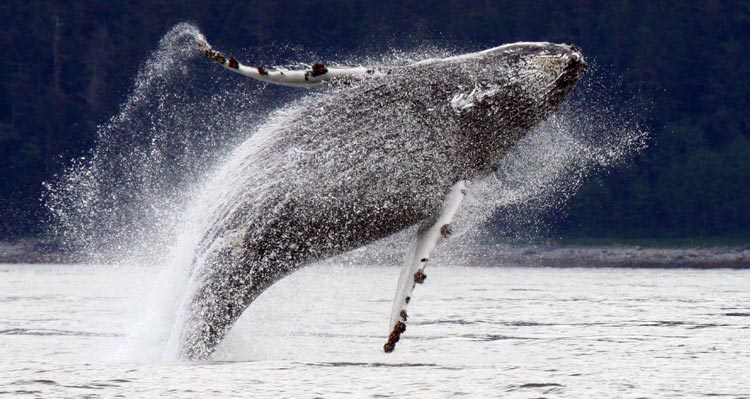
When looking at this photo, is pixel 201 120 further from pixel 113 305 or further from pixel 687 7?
pixel 113 305

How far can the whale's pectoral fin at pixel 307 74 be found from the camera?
11.2m

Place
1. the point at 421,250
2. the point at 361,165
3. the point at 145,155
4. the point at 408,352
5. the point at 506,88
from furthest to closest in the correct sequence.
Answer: the point at 145,155 → the point at 408,352 → the point at 506,88 → the point at 361,165 → the point at 421,250

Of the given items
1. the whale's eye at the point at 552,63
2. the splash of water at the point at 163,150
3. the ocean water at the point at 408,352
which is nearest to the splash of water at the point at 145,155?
the splash of water at the point at 163,150

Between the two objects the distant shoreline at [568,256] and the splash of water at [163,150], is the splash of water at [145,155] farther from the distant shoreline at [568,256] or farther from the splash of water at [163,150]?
the distant shoreline at [568,256]

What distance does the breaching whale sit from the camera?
→ 11.1m

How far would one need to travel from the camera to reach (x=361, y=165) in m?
11.2

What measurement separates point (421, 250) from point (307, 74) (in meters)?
1.77

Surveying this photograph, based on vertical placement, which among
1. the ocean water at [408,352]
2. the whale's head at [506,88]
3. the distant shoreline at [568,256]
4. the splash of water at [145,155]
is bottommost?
the ocean water at [408,352]

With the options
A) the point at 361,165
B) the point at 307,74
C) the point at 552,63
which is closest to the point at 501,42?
the point at 552,63

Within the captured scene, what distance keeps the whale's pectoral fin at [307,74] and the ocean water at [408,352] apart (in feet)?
7.17

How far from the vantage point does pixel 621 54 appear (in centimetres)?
7638

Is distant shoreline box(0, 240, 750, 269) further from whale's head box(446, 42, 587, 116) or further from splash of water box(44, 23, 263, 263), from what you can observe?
whale's head box(446, 42, 587, 116)

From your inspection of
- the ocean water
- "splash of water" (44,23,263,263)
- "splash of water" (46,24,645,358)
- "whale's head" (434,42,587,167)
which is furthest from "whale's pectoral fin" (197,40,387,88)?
"splash of water" (44,23,263,263)

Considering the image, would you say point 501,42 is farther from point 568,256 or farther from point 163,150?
point 163,150
